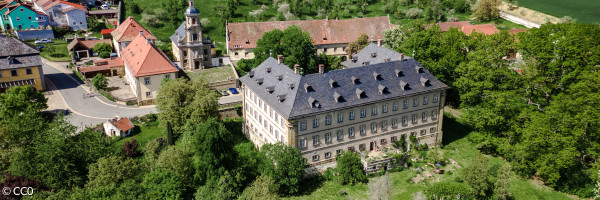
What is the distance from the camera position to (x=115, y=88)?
302 ft

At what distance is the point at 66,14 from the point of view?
424 ft

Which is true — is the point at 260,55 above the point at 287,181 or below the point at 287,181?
above

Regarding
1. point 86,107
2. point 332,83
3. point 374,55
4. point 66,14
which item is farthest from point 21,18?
point 332,83

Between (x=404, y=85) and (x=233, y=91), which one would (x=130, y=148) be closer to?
(x=233, y=91)

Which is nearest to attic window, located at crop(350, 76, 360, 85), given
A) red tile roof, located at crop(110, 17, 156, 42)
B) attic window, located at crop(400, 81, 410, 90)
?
attic window, located at crop(400, 81, 410, 90)

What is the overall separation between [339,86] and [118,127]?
3595 cm

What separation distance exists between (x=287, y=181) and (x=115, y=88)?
50662 millimetres

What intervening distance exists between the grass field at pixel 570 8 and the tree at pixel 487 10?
18.6 metres

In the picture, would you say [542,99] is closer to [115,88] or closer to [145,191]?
[145,191]

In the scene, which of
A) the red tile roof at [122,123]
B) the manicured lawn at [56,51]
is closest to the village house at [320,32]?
the red tile roof at [122,123]

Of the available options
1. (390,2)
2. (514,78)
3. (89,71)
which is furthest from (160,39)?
(514,78)

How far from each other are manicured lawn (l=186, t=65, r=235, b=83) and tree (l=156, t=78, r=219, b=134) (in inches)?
1006

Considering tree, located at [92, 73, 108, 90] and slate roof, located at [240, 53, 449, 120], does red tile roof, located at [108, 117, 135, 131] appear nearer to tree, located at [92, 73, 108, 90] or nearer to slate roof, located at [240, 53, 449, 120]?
tree, located at [92, 73, 108, 90]

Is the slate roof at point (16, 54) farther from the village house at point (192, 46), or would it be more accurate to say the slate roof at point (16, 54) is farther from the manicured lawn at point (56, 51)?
the village house at point (192, 46)
